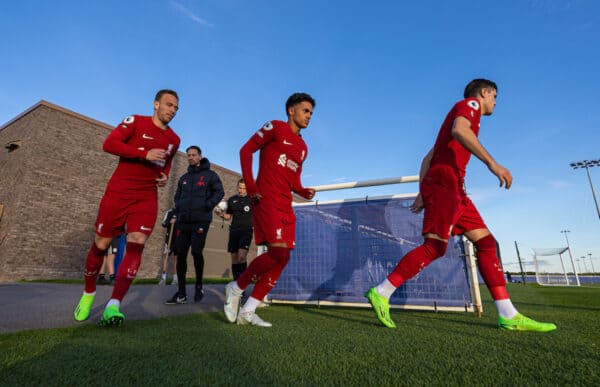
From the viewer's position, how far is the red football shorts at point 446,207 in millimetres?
2346

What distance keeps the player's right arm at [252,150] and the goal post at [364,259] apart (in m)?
1.63

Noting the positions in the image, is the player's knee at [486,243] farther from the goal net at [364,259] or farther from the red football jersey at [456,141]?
the goal net at [364,259]

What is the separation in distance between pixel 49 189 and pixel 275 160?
13.7 m

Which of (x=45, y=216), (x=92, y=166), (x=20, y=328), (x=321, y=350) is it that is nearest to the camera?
(x=321, y=350)

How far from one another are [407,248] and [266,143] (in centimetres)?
216

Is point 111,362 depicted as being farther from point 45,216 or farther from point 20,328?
point 45,216

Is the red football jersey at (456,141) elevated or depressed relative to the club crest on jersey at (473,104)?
depressed

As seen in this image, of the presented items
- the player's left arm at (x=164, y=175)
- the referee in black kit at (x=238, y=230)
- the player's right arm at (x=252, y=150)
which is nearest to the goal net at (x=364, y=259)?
the referee in black kit at (x=238, y=230)

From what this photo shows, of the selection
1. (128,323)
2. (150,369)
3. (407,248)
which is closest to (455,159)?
(407,248)

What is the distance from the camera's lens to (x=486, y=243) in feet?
8.16

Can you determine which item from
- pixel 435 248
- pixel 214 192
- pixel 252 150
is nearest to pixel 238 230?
pixel 214 192

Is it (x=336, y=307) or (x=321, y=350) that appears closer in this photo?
(x=321, y=350)

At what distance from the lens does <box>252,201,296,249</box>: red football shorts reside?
2.38m

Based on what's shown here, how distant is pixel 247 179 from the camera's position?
2402mm
